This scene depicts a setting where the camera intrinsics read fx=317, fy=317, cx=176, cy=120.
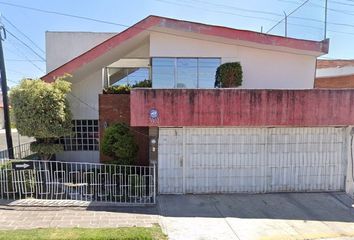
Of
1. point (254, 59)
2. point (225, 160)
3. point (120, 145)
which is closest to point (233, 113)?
point (225, 160)

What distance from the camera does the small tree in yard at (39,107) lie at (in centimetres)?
1029

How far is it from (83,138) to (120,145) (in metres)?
4.11

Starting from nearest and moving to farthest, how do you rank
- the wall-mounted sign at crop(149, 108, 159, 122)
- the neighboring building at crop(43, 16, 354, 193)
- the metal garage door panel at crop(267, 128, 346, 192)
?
the wall-mounted sign at crop(149, 108, 159, 122), the neighboring building at crop(43, 16, 354, 193), the metal garage door panel at crop(267, 128, 346, 192)

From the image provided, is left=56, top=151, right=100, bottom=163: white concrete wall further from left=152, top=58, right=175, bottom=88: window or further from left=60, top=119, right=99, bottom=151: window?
left=152, top=58, right=175, bottom=88: window

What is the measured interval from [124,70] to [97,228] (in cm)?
Result: 811

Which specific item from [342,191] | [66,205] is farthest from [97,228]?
[342,191]

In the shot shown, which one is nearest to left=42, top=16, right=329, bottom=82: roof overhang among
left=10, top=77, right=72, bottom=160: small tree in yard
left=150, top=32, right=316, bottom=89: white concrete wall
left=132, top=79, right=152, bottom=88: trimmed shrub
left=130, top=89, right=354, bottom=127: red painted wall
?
left=150, top=32, right=316, bottom=89: white concrete wall

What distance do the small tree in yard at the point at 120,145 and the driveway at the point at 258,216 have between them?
5.80 ft

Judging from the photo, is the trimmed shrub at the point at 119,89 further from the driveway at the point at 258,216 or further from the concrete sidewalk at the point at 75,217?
the concrete sidewalk at the point at 75,217

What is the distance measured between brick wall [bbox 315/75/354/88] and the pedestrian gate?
14608mm

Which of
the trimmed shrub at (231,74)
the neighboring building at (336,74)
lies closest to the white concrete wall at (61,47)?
the trimmed shrub at (231,74)

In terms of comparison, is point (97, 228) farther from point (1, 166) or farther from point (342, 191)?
point (342, 191)

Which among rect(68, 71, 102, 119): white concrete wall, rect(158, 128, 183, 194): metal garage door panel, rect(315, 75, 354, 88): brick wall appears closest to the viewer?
rect(158, 128, 183, 194): metal garage door panel

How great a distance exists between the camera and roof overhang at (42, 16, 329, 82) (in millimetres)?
10641
